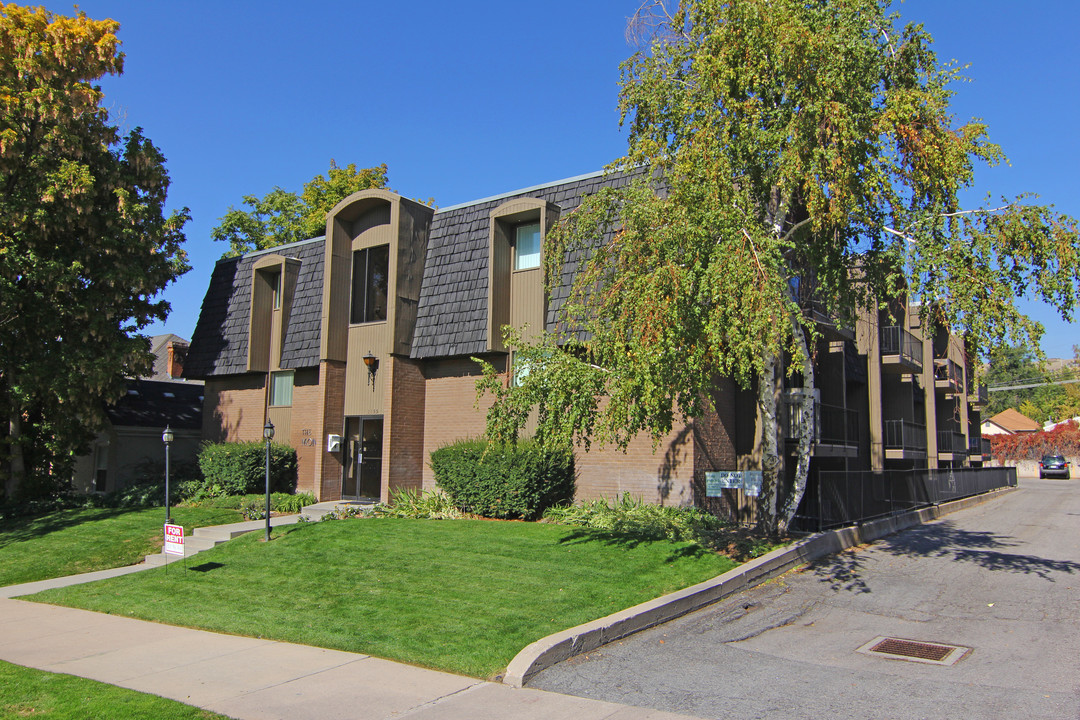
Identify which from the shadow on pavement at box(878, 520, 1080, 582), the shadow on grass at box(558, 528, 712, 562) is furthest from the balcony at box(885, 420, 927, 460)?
the shadow on grass at box(558, 528, 712, 562)

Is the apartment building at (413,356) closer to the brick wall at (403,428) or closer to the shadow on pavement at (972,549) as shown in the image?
the brick wall at (403,428)

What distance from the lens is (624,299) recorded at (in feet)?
34.8

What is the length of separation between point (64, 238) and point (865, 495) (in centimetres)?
2083

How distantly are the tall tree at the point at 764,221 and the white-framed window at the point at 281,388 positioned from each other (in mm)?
11869

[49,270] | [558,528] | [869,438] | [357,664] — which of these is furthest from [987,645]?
[49,270]

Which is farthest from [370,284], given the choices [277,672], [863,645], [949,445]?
[949,445]

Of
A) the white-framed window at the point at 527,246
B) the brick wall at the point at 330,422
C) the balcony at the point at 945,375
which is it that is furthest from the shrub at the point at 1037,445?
the brick wall at the point at 330,422

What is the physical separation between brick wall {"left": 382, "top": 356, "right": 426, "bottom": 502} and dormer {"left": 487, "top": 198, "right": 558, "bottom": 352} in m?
2.68

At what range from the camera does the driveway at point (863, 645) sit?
6.20 meters

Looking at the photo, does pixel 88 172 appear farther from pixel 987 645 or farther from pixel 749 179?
pixel 987 645

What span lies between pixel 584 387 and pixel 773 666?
192 inches

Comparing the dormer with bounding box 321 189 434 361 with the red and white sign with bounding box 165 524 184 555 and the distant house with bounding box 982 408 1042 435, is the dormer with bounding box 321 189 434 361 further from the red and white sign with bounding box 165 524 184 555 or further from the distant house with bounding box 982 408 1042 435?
the distant house with bounding box 982 408 1042 435

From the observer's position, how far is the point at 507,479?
15461 millimetres

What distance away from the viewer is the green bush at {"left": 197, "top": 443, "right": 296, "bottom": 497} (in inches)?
779
